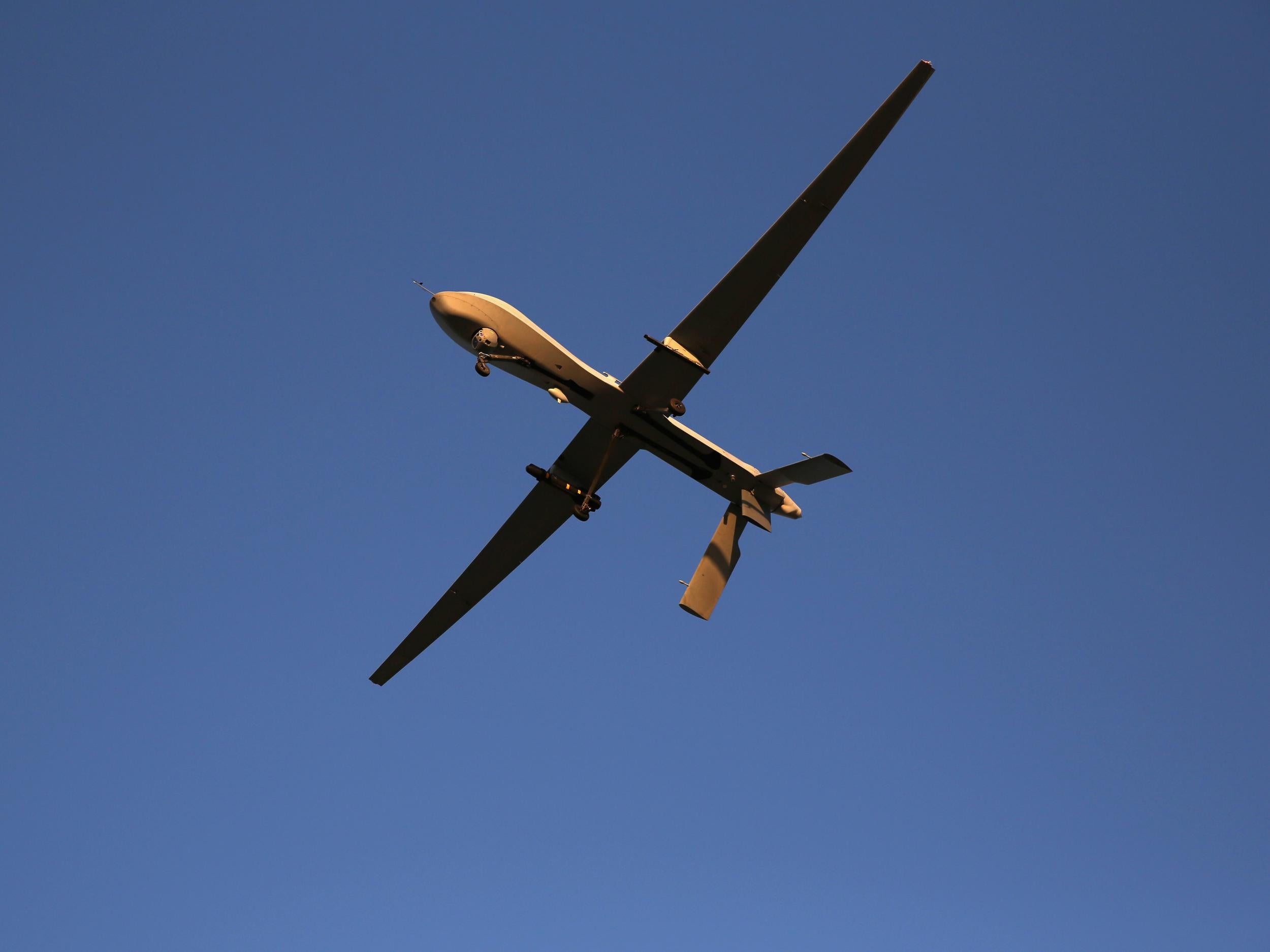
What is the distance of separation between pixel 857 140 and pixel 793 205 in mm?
2008

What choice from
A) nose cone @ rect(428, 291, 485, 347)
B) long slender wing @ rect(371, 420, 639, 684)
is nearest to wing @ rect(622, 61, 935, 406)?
long slender wing @ rect(371, 420, 639, 684)

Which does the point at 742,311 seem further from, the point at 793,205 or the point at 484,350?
the point at 484,350

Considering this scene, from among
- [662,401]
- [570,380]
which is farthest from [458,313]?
[662,401]

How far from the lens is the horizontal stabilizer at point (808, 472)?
30781mm

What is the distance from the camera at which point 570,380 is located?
30.2 m

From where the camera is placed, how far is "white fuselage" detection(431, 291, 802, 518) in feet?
94.9

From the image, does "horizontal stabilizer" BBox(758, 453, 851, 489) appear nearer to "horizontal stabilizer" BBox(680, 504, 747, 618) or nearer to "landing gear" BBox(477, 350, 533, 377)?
"horizontal stabilizer" BBox(680, 504, 747, 618)

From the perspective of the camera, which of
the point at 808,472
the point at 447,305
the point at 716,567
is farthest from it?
the point at 716,567

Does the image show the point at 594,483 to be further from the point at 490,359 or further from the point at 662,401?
the point at 490,359

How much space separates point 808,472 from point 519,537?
8.12 meters

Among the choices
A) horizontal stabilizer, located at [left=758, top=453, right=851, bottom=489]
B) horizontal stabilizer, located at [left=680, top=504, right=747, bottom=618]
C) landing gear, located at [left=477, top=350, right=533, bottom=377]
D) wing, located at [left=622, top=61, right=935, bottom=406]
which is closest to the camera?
wing, located at [left=622, top=61, right=935, bottom=406]

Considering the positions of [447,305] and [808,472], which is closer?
[447,305]

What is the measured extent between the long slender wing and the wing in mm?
2050

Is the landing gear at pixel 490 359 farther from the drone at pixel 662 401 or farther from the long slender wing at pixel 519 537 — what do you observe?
the long slender wing at pixel 519 537
